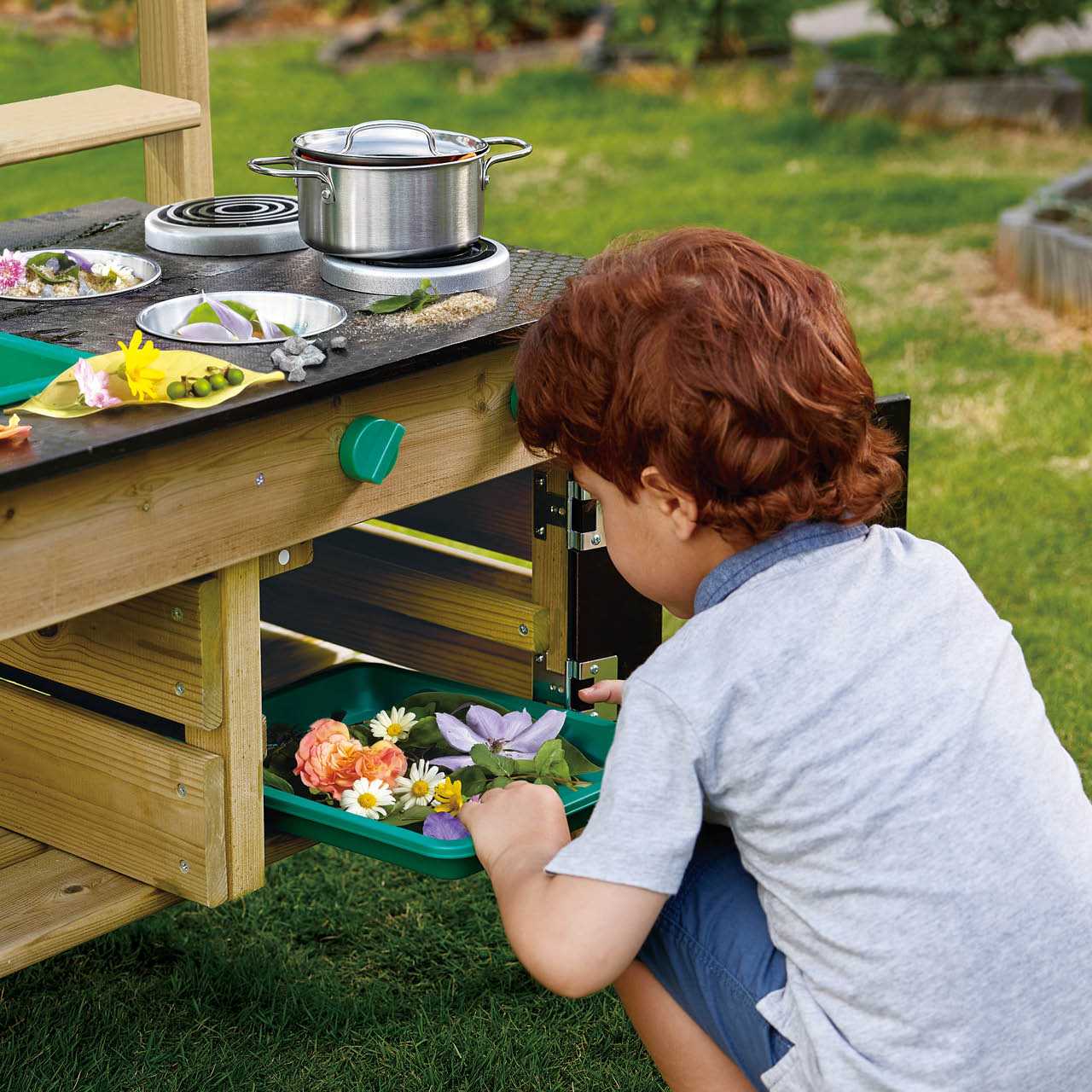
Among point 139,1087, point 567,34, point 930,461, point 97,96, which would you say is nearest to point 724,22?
point 567,34

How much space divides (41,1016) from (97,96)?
126 cm

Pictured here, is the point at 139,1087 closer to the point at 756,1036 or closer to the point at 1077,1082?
the point at 756,1036

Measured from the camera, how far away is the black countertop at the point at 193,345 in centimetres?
171

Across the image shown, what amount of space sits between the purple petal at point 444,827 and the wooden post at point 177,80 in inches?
50.5

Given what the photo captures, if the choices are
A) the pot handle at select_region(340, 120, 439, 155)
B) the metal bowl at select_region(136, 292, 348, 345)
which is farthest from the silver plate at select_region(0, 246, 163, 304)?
the pot handle at select_region(340, 120, 439, 155)

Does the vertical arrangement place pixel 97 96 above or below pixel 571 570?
above

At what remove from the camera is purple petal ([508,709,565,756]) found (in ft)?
7.41

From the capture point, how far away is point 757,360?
1.59m

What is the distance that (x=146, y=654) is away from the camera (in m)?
1.97

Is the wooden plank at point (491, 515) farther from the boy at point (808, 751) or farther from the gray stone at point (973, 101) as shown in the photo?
the gray stone at point (973, 101)

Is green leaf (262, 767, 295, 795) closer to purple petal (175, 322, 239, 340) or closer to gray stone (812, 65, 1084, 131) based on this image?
purple petal (175, 322, 239, 340)

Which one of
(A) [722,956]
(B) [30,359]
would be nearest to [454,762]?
(A) [722,956]

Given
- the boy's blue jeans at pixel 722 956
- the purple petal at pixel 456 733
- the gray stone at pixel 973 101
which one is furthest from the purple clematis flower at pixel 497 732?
the gray stone at pixel 973 101

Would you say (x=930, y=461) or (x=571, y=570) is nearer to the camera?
(x=571, y=570)
